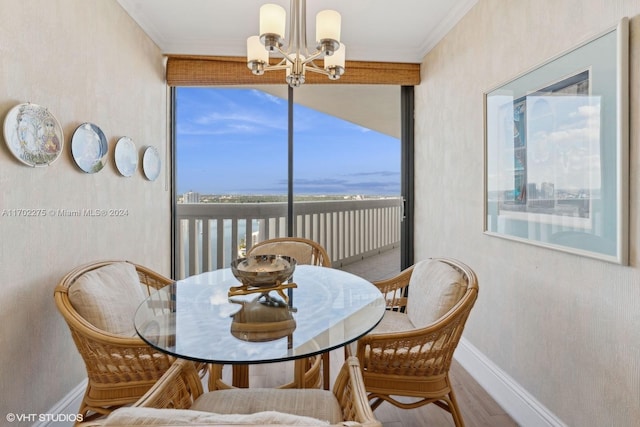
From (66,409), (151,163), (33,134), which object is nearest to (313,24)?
(151,163)

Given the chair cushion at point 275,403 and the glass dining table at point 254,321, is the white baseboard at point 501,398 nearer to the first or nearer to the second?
the glass dining table at point 254,321

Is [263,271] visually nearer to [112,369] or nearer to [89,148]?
[112,369]

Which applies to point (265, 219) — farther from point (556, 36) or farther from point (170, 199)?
point (556, 36)

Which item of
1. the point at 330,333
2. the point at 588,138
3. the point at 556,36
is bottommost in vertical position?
the point at 330,333

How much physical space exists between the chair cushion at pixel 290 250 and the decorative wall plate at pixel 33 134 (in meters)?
1.30

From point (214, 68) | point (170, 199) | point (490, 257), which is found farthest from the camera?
point (170, 199)

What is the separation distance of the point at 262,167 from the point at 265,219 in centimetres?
57

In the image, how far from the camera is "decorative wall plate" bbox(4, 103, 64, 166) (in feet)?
4.24

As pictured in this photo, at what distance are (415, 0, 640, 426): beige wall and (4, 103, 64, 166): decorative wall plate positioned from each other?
2.25 m

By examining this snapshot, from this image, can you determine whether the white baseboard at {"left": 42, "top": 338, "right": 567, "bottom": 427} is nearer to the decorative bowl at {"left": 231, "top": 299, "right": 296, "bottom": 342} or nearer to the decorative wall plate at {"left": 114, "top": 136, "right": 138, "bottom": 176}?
the decorative bowl at {"left": 231, "top": 299, "right": 296, "bottom": 342}

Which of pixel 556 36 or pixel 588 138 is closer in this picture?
pixel 588 138

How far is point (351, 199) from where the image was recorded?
4.14 meters

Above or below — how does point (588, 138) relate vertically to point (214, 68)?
below

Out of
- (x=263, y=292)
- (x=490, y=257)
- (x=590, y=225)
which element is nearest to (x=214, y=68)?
(x=263, y=292)
